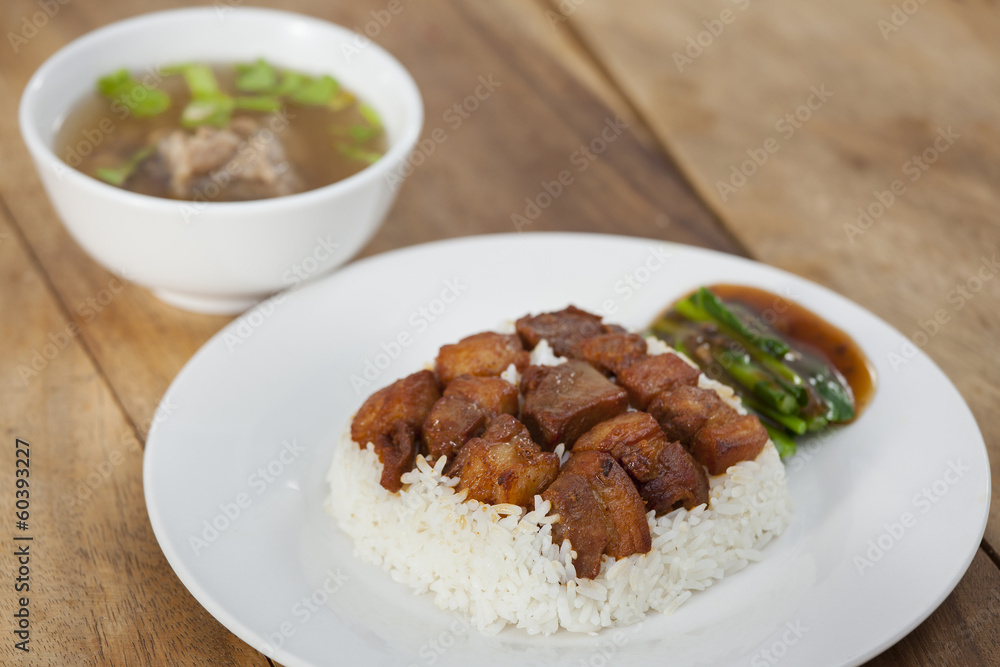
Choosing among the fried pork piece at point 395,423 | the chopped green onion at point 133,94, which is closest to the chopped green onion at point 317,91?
the chopped green onion at point 133,94

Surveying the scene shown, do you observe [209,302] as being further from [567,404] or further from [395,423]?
[567,404]

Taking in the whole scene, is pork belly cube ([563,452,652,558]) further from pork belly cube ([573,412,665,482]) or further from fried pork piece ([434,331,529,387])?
fried pork piece ([434,331,529,387])

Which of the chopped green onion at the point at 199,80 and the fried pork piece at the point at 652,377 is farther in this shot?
the chopped green onion at the point at 199,80

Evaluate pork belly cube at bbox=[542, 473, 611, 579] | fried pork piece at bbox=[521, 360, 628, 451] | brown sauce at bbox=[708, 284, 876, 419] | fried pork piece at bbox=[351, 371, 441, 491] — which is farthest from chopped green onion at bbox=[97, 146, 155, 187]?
brown sauce at bbox=[708, 284, 876, 419]

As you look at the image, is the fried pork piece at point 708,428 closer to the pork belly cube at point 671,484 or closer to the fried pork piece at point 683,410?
the fried pork piece at point 683,410

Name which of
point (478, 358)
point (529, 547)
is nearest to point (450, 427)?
point (478, 358)
